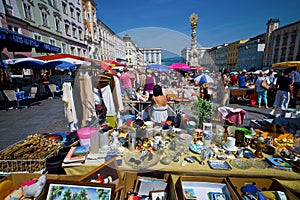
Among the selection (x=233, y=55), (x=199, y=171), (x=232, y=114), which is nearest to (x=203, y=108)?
(x=199, y=171)

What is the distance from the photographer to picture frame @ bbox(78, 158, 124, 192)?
4.93 ft

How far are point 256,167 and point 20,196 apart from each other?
2.53 meters

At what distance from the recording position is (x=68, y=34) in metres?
18.0

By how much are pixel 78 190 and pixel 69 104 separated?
2111 mm

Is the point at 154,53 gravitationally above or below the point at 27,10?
below

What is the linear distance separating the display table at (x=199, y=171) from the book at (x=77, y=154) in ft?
0.28

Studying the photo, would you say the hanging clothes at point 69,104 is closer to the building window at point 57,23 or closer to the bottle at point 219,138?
the bottle at point 219,138

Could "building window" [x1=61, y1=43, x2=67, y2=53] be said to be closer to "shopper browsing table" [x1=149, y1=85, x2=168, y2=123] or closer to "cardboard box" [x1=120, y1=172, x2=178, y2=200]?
"shopper browsing table" [x1=149, y1=85, x2=168, y2=123]

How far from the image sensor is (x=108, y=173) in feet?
5.17

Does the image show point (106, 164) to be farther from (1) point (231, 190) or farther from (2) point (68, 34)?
(2) point (68, 34)

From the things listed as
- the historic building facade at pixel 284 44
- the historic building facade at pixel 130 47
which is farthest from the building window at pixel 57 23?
the historic building facade at pixel 284 44

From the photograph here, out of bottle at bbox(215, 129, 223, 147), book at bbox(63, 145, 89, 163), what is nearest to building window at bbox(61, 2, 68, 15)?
book at bbox(63, 145, 89, 163)

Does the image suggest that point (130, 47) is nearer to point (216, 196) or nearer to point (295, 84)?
point (216, 196)

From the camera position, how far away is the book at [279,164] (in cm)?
153
